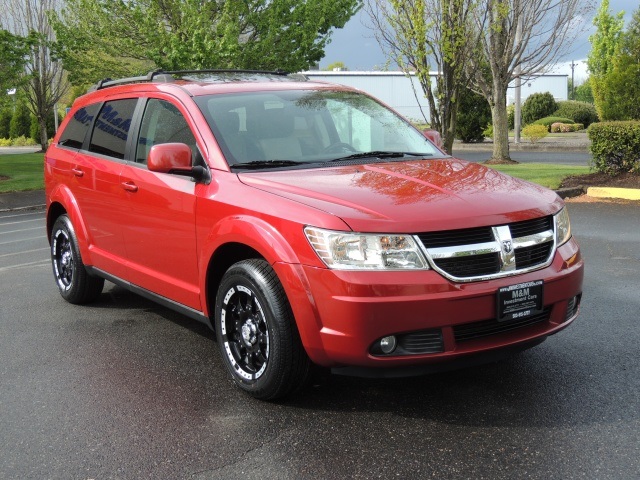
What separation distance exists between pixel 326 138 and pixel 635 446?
2.66 metres

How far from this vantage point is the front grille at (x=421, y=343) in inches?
154

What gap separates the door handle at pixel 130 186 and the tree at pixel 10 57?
17.8m

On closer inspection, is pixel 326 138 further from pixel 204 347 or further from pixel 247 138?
pixel 204 347

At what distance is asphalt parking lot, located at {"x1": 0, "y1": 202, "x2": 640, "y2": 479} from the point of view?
12.0 ft

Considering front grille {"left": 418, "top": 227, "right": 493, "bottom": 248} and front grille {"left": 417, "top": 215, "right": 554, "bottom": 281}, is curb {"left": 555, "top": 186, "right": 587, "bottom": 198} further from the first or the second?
front grille {"left": 418, "top": 227, "right": 493, "bottom": 248}

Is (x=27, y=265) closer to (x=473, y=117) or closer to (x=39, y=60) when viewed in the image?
(x=473, y=117)

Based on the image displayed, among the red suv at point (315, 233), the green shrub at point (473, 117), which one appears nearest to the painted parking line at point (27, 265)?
the red suv at point (315, 233)

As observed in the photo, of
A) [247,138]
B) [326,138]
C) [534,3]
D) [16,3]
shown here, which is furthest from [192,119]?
[16,3]

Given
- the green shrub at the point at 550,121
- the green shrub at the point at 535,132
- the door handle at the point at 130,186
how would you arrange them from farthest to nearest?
the green shrub at the point at 550,121 → the green shrub at the point at 535,132 → the door handle at the point at 130,186

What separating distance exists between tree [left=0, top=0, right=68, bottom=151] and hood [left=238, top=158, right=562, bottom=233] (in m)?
30.7

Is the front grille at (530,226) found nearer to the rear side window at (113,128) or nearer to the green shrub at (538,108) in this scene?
the rear side window at (113,128)

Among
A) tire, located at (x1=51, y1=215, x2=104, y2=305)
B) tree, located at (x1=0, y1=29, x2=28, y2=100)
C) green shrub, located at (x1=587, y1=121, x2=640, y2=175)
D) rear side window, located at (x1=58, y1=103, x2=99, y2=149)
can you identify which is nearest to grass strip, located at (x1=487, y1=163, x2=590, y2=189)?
green shrub, located at (x1=587, y1=121, x2=640, y2=175)

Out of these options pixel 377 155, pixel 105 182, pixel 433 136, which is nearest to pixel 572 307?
pixel 377 155

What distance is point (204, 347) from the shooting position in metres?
5.60
